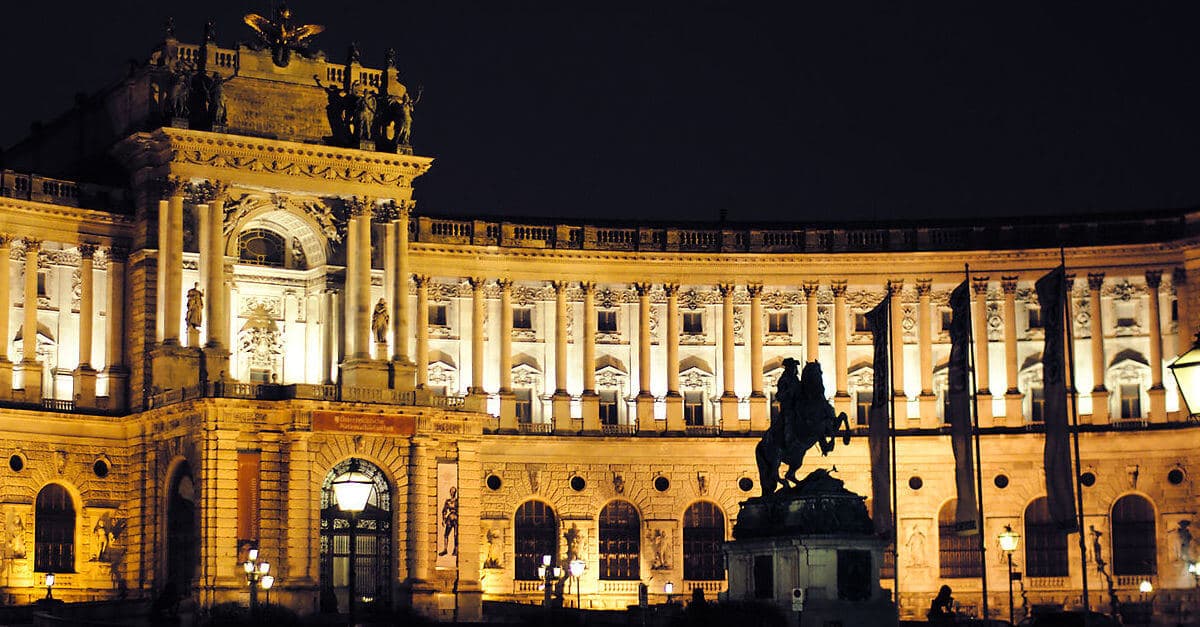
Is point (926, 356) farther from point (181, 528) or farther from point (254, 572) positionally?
point (254, 572)

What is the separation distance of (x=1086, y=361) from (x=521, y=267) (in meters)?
26.5

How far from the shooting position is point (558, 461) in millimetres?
92625

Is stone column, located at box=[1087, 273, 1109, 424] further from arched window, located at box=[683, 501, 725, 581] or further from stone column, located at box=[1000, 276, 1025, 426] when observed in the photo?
arched window, located at box=[683, 501, 725, 581]

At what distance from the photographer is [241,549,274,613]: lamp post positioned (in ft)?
230

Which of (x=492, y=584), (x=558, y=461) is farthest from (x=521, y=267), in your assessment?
(x=492, y=584)

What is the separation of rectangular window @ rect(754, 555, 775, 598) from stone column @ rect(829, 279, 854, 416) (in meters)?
39.1

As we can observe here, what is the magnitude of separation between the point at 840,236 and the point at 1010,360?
976 centimetres

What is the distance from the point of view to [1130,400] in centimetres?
9444

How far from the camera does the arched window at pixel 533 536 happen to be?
90.9m

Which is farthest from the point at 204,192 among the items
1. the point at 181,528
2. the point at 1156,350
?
the point at 1156,350

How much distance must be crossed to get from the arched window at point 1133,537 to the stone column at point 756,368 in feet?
53.7

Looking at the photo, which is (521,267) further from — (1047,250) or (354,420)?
(1047,250)

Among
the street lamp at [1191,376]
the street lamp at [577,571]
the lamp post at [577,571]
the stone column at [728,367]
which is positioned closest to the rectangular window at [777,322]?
the stone column at [728,367]

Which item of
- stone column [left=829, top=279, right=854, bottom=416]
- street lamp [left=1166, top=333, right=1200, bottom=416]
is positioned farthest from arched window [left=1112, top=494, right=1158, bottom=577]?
street lamp [left=1166, top=333, right=1200, bottom=416]
